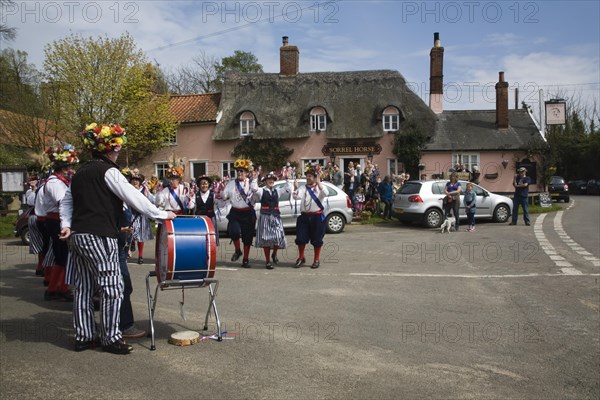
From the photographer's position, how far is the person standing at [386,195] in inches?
829

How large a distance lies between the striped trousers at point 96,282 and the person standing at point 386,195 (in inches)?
645

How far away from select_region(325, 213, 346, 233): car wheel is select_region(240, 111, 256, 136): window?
17.1m

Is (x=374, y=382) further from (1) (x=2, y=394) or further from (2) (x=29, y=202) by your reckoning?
(2) (x=29, y=202)

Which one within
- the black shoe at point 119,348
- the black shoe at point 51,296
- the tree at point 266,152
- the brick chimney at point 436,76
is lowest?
the black shoe at point 119,348

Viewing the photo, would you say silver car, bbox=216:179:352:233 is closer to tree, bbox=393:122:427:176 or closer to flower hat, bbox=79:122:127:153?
flower hat, bbox=79:122:127:153

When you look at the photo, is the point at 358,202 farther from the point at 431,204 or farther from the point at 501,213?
the point at 501,213

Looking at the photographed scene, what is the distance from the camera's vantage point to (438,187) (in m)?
19.3

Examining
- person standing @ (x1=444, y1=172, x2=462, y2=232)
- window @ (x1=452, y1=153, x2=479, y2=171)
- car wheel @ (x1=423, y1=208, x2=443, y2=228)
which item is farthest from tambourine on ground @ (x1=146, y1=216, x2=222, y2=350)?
window @ (x1=452, y1=153, x2=479, y2=171)

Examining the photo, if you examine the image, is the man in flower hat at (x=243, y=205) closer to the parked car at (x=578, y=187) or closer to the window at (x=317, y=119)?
the window at (x=317, y=119)

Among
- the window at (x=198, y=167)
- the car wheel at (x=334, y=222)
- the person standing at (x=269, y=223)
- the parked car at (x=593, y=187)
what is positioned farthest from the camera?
the parked car at (x=593, y=187)

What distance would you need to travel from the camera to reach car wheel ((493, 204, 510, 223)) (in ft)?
66.1

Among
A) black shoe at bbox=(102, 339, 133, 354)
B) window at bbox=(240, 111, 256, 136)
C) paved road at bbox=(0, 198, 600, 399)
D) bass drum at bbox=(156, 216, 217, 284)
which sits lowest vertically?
paved road at bbox=(0, 198, 600, 399)

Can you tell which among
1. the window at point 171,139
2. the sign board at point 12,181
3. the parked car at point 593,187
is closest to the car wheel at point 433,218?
the sign board at point 12,181

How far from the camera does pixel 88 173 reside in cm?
536
